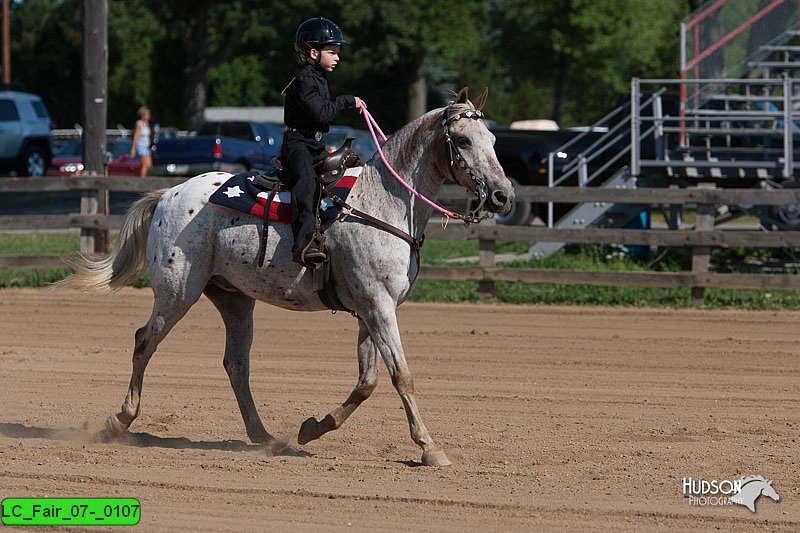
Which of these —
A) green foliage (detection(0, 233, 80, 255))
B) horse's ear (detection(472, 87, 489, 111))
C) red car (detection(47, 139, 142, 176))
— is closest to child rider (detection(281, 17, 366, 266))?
horse's ear (detection(472, 87, 489, 111))

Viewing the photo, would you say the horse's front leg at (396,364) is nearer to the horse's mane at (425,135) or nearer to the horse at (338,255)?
the horse at (338,255)

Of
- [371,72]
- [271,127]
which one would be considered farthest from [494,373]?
[371,72]

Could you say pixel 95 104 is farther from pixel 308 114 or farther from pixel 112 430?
pixel 308 114

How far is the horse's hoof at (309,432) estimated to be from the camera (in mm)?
7363

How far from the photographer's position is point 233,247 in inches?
296

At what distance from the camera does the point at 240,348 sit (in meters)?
7.96

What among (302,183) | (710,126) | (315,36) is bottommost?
(302,183)

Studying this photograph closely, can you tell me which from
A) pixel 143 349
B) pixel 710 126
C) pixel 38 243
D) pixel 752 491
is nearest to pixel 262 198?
pixel 143 349

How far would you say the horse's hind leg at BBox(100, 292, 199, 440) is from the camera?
7730mm

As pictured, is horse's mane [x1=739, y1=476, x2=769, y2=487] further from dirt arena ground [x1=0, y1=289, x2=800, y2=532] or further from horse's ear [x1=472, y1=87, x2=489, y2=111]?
horse's ear [x1=472, y1=87, x2=489, y2=111]

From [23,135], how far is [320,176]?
2528 cm

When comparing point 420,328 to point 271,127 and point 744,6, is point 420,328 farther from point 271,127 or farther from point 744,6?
point 271,127

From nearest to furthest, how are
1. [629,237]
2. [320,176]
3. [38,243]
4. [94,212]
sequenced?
[320,176]
[629,237]
[94,212]
[38,243]

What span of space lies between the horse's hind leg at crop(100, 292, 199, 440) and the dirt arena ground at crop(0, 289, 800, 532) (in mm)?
145
